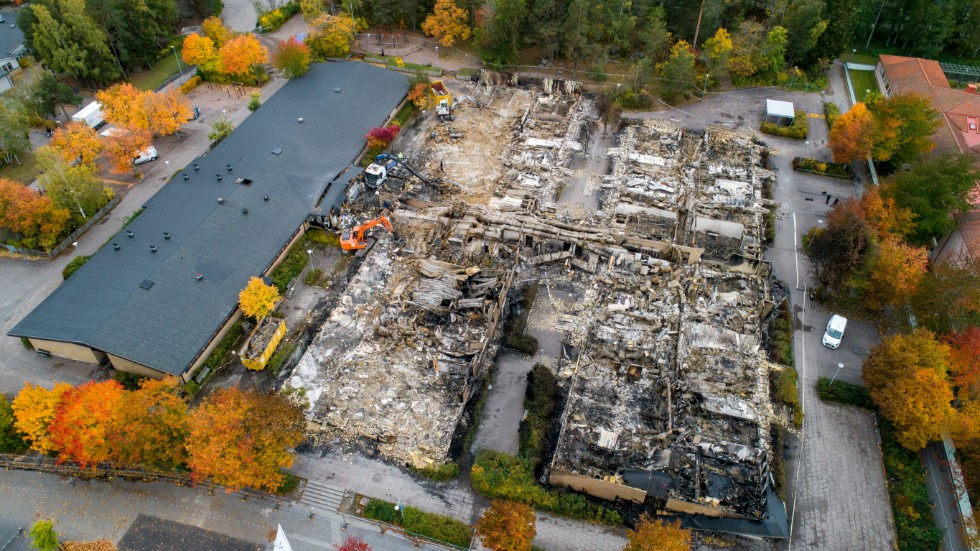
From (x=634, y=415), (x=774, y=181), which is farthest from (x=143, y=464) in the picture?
(x=774, y=181)

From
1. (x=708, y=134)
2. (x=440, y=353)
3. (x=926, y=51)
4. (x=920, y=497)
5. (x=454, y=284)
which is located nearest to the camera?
(x=920, y=497)

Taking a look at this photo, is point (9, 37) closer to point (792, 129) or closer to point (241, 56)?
point (241, 56)

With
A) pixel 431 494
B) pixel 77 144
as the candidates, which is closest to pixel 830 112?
pixel 431 494

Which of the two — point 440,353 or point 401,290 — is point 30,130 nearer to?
point 401,290

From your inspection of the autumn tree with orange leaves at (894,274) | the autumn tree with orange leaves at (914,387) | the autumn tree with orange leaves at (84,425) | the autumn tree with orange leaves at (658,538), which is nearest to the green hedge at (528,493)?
the autumn tree with orange leaves at (658,538)

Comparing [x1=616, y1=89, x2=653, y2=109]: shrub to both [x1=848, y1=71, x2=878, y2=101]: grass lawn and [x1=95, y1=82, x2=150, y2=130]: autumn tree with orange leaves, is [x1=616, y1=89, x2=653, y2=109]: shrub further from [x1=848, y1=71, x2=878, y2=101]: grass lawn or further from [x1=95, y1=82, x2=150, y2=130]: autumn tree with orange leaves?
[x1=95, y1=82, x2=150, y2=130]: autumn tree with orange leaves
